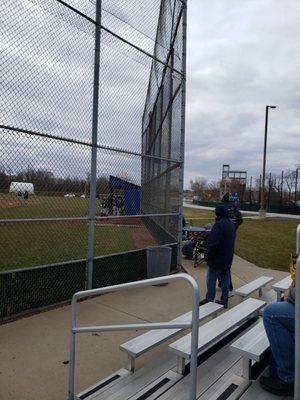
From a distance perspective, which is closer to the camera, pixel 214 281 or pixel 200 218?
pixel 214 281

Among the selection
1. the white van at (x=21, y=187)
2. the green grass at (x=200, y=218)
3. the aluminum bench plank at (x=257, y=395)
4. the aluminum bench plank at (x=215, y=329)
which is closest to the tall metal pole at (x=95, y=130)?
the white van at (x=21, y=187)

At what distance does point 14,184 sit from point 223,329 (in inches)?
126

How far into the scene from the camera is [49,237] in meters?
12.8

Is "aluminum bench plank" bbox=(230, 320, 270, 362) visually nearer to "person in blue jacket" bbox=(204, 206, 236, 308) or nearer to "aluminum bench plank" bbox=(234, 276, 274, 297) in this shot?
"person in blue jacket" bbox=(204, 206, 236, 308)

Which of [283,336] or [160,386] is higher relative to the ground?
[283,336]

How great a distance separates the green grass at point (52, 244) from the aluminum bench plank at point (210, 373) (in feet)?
16.8

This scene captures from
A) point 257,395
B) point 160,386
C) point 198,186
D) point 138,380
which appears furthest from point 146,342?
point 198,186

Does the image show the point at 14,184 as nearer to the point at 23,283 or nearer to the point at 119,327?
the point at 23,283

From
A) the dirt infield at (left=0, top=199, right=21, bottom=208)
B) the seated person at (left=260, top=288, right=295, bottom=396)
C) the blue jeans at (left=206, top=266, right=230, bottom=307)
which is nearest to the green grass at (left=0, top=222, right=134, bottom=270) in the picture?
the dirt infield at (left=0, top=199, right=21, bottom=208)

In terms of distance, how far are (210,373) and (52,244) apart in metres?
8.97

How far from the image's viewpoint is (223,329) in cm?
359

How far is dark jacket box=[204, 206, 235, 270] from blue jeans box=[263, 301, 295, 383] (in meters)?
2.89

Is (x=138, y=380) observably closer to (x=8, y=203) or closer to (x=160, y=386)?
(x=160, y=386)

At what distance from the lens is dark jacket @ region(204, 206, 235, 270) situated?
5.57 metres
